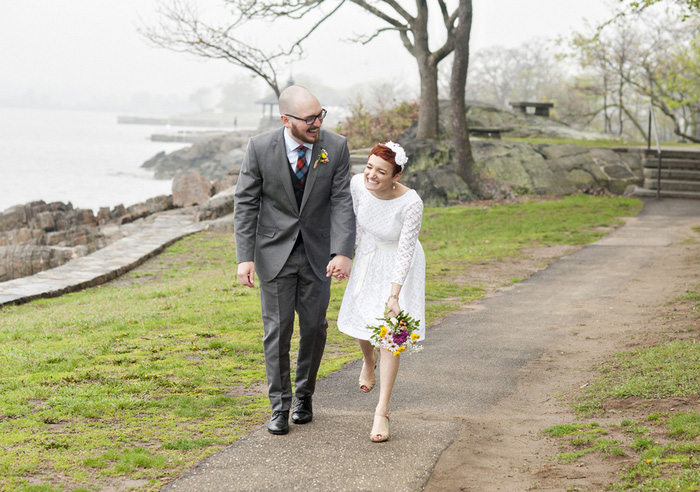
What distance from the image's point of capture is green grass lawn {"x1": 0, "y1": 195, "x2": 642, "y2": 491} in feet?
14.4

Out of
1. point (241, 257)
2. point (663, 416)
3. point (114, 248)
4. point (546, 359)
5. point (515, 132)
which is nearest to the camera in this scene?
point (241, 257)

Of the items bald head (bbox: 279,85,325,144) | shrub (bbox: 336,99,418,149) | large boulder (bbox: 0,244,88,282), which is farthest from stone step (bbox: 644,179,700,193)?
bald head (bbox: 279,85,325,144)

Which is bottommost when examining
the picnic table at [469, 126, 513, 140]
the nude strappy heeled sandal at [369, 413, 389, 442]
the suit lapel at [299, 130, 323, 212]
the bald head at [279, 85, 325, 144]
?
the nude strappy heeled sandal at [369, 413, 389, 442]

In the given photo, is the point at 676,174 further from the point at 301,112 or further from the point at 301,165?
the point at 301,112

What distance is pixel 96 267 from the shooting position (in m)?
13.6

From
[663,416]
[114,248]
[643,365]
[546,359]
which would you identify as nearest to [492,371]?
[546,359]

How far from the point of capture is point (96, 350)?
7.24 m

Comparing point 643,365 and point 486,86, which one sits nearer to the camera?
point 643,365

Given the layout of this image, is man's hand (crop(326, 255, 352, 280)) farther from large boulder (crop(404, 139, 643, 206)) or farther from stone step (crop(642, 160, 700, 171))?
stone step (crop(642, 160, 700, 171))

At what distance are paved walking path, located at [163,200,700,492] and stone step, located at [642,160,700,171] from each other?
34.1ft

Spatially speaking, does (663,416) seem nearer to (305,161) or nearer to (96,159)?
(305,161)

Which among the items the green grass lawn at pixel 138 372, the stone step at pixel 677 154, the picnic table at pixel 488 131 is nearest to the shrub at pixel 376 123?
the picnic table at pixel 488 131

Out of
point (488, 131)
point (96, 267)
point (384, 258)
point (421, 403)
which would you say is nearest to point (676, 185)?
point (488, 131)

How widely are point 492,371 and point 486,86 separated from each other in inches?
2689
